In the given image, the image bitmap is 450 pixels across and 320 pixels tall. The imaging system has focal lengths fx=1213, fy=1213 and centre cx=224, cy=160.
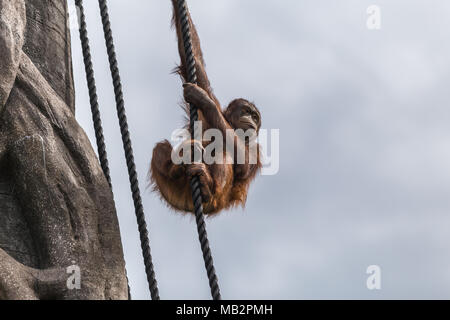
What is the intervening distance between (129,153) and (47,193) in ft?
1.91

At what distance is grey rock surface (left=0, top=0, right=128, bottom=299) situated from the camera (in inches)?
169

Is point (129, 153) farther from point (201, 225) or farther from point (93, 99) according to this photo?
point (201, 225)

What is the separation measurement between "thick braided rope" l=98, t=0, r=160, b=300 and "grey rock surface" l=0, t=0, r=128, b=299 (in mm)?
239

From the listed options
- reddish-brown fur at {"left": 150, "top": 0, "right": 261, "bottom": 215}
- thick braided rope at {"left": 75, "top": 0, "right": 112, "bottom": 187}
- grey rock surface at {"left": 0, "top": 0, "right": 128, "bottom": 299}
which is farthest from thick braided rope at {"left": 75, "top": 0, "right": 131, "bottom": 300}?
reddish-brown fur at {"left": 150, "top": 0, "right": 261, "bottom": 215}

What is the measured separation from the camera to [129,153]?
4895mm

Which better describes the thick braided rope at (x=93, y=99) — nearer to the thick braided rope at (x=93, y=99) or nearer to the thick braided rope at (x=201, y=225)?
the thick braided rope at (x=93, y=99)

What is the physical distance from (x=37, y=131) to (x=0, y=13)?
1.50 feet

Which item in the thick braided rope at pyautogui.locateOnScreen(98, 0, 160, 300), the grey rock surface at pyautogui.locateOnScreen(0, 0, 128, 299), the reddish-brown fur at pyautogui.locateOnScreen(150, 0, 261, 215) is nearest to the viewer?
the grey rock surface at pyautogui.locateOnScreen(0, 0, 128, 299)

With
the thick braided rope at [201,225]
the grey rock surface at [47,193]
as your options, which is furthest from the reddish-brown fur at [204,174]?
the grey rock surface at [47,193]

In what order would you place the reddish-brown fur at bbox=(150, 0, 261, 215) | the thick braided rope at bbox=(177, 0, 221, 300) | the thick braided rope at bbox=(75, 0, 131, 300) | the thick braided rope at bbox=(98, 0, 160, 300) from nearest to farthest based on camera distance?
1. the thick braided rope at bbox=(177, 0, 221, 300)
2. the thick braided rope at bbox=(98, 0, 160, 300)
3. the thick braided rope at bbox=(75, 0, 131, 300)
4. the reddish-brown fur at bbox=(150, 0, 261, 215)

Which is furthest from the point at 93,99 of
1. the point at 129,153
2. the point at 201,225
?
the point at 201,225

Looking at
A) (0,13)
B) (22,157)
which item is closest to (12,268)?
(22,157)

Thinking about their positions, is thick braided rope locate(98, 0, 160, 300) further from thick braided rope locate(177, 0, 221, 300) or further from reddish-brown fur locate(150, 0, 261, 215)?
reddish-brown fur locate(150, 0, 261, 215)
